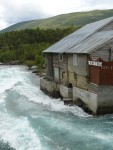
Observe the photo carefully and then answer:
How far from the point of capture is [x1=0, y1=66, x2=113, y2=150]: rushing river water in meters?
20.0

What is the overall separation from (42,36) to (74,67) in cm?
8061

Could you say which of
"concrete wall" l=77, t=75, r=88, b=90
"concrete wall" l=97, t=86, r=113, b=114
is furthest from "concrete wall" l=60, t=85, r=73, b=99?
"concrete wall" l=97, t=86, r=113, b=114

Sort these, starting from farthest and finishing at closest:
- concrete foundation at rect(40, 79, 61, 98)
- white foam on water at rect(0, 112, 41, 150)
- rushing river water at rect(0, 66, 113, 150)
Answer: concrete foundation at rect(40, 79, 61, 98)
rushing river water at rect(0, 66, 113, 150)
white foam on water at rect(0, 112, 41, 150)

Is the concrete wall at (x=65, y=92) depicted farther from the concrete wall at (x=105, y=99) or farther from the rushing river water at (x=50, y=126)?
the concrete wall at (x=105, y=99)

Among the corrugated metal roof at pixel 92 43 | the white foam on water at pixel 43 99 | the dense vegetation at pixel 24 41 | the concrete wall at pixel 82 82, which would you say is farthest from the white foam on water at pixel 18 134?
the dense vegetation at pixel 24 41

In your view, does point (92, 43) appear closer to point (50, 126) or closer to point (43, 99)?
point (50, 126)

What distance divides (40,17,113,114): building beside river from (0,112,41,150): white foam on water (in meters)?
6.43

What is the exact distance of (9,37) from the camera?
11481 centimetres

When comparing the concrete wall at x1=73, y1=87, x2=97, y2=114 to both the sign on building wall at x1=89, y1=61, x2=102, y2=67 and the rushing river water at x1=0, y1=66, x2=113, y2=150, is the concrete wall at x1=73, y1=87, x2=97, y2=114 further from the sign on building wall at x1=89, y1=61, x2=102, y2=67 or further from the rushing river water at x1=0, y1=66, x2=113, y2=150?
the sign on building wall at x1=89, y1=61, x2=102, y2=67

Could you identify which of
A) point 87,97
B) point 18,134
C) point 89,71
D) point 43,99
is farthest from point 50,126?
point 43,99

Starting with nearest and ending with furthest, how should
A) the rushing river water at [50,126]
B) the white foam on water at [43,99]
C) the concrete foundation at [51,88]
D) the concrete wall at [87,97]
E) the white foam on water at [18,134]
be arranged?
the white foam on water at [18,134] → the rushing river water at [50,126] → the concrete wall at [87,97] → the white foam on water at [43,99] → the concrete foundation at [51,88]

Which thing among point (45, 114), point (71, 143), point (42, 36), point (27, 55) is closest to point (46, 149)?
point (71, 143)

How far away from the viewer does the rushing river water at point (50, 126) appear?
20016 millimetres

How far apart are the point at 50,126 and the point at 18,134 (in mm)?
3029
